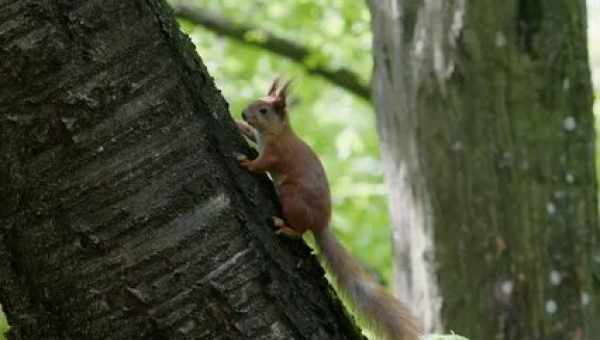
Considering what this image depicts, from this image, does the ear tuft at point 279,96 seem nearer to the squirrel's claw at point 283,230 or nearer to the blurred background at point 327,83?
the squirrel's claw at point 283,230

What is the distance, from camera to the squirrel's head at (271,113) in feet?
11.6

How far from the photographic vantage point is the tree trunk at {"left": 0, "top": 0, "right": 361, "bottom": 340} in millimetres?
1940

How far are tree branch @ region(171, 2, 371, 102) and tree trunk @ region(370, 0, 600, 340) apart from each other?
3.74 m

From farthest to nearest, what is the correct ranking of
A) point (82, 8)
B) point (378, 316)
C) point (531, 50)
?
point (531, 50) → point (378, 316) → point (82, 8)

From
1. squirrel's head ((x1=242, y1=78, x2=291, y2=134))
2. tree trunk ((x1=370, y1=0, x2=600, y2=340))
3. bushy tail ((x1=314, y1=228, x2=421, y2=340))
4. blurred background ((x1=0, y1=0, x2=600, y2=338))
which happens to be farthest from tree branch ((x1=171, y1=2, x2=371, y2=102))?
bushy tail ((x1=314, y1=228, x2=421, y2=340))

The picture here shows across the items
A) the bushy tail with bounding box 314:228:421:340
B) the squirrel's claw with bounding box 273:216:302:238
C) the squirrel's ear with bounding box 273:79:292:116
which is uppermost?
the squirrel's ear with bounding box 273:79:292:116

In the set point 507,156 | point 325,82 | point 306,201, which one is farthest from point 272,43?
point 306,201

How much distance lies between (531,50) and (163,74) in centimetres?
259

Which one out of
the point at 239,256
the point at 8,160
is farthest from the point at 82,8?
the point at 239,256

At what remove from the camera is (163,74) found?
2082 millimetres

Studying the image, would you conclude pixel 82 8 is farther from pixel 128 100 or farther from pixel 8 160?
pixel 8 160

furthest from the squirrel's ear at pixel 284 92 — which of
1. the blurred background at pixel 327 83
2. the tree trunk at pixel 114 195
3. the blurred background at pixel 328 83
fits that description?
the blurred background at pixel 327 83

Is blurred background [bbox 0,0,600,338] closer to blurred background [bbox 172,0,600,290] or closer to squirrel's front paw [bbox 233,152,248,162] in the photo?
blurred background [bbox 172,0,600,290]

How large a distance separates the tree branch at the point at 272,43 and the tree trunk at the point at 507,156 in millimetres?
3737
